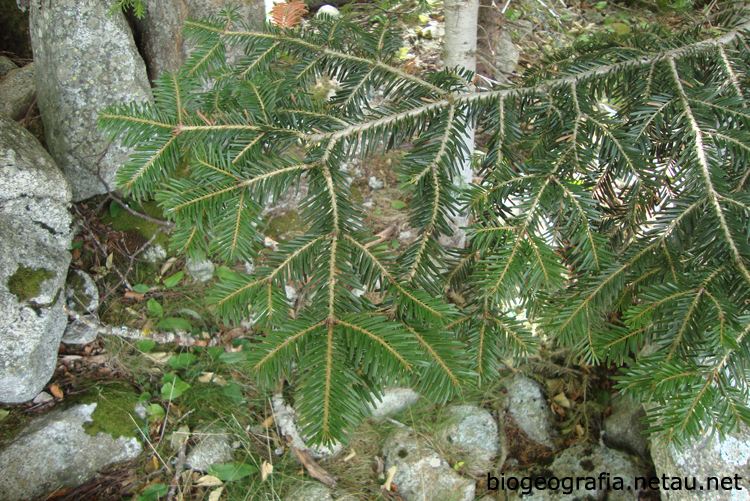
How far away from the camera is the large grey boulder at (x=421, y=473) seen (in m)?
2.44

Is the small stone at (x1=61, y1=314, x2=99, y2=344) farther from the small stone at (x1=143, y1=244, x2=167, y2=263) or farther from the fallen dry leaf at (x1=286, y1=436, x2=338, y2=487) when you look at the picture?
the fallen dry leaf at (x1=286, y1=436, x2=338, y2=487)

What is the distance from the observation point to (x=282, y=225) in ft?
9.68

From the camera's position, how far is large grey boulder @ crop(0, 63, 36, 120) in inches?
113

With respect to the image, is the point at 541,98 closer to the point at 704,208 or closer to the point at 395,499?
the point at 704,208

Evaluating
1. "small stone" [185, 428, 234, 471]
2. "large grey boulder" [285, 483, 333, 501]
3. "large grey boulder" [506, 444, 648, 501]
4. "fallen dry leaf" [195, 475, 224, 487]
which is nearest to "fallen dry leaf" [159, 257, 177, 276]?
"small stone" [185, 428, 234, 471]

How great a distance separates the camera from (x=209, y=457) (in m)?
2.37

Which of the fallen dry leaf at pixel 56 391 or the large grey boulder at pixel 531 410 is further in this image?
the large grey boulder at pixel 531 410

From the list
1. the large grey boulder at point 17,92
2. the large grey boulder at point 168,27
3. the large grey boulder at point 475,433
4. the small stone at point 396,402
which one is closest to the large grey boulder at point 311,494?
the small stone at point 396,402

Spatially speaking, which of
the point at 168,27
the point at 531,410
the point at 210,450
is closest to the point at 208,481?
the point at 210,450

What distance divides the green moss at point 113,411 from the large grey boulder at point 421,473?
1540 millimetres

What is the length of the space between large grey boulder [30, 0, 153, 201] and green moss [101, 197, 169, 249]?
20cm

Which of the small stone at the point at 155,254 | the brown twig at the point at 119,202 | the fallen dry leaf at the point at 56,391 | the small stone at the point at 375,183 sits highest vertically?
the brown twig at the point at 119,202

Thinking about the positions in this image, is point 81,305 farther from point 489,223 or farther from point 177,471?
point 489,223

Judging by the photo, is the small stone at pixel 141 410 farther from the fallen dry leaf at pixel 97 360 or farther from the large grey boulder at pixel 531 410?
the large grey boulder at pixel 531 410
